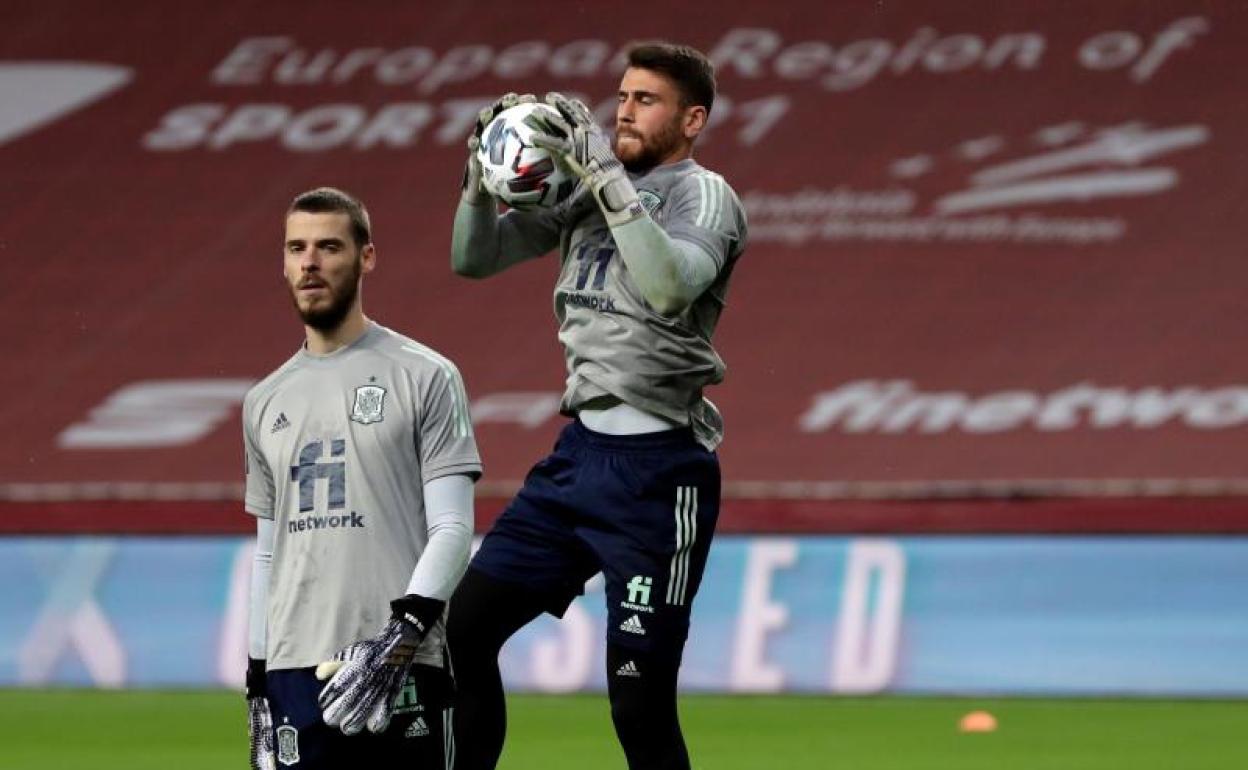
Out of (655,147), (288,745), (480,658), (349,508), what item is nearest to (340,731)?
(288,745)

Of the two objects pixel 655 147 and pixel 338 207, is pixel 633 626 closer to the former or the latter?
pixel 655 147

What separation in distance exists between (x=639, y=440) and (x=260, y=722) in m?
1.15

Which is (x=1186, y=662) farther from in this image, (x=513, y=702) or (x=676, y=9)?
(x=676, y=9)

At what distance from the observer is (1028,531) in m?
9.45

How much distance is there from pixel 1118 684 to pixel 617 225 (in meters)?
5.31

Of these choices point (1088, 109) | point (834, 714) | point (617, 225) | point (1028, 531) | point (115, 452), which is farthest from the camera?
point (1088, 109)

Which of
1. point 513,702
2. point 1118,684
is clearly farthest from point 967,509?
point 513,702

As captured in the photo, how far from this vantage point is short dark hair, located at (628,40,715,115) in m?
4.96

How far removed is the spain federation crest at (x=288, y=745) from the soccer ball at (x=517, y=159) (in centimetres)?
128

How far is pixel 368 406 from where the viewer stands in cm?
412

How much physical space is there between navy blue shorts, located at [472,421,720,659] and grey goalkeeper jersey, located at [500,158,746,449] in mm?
94

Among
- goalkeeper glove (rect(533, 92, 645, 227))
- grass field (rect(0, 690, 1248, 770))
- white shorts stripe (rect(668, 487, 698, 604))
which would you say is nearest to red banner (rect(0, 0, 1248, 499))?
grass field (rect(0, 690, 1248, 770))

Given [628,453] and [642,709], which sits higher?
[628,453]

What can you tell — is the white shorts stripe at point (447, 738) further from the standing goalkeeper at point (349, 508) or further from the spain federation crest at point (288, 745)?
the spain federation crest at point (288, 745)
